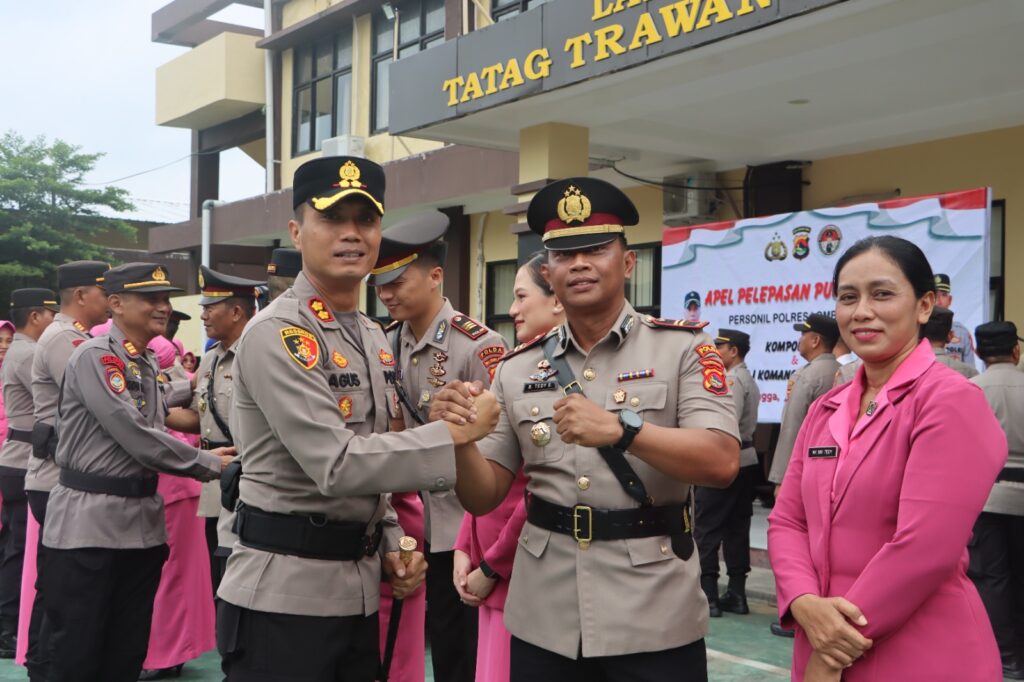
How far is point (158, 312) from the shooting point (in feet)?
15.9

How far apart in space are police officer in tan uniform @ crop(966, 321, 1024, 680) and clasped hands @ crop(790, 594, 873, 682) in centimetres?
366

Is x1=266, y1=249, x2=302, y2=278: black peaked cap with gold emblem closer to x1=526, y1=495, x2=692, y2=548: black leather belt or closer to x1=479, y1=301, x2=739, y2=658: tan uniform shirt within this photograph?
x1=479, y1=301, x2=739, y2=658: tan uniform shirt

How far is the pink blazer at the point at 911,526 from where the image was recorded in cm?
237

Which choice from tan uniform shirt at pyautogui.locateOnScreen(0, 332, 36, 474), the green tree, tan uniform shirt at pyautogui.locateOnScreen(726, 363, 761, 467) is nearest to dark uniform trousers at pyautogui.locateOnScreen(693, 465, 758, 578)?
tan uniform shirt at pyautogui.locateOnScreen(726, 363, 761, 467)

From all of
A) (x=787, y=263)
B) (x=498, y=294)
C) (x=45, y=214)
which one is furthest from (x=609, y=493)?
(x=45, y=214)

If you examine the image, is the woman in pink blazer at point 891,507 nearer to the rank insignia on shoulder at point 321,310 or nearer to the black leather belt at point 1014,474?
the rank insignia on shoulder at point 321,310

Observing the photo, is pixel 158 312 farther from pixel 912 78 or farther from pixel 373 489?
pixel 912 78

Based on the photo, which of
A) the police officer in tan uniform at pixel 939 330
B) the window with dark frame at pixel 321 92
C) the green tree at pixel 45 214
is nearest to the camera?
the police officer in tan uniform at pixel 939 330

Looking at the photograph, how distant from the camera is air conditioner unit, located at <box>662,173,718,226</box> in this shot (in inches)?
435

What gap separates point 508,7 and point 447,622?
10073 mm

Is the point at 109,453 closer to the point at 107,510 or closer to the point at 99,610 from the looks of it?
the point at 107,510

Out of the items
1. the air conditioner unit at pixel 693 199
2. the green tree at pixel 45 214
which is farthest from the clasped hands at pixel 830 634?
the green tree at pixel 45 214

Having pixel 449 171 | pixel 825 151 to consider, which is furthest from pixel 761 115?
pixel 449 171

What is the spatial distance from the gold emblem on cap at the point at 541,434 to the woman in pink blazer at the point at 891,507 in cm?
70
